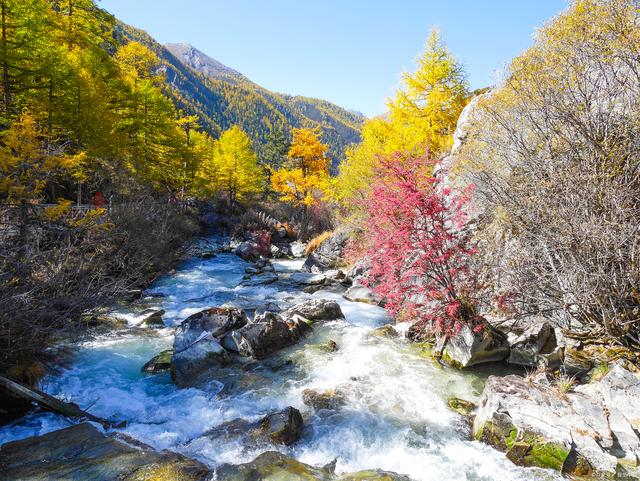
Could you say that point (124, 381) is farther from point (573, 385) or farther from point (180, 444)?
point (573, 385)

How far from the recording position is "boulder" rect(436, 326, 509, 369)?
789 cm

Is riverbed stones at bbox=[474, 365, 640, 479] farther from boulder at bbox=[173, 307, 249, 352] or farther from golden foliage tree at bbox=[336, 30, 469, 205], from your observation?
golden foliage tree at bbox=[336, 30, 469, 205]

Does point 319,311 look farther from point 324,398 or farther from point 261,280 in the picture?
point 261,280

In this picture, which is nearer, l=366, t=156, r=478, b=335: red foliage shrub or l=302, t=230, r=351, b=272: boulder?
l=366, t=156, r=478, b=335: red foliage shrub

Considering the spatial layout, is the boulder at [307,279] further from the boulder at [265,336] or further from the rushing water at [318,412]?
the boulder at [265,336]

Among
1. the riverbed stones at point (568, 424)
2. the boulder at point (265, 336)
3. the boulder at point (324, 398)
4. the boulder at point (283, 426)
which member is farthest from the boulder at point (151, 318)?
the riverbed stones at point (568, 424)

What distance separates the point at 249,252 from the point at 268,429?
1907cm

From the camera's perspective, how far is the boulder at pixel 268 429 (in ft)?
18.5

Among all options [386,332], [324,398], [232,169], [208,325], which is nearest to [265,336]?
[208,325]

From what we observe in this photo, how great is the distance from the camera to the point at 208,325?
962 cm

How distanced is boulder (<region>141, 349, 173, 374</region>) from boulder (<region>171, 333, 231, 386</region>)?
1.03ft

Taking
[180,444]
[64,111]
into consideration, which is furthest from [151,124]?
[180,444]

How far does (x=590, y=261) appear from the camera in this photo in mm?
5961

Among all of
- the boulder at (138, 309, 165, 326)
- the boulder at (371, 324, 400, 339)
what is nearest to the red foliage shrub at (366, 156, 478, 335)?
the boulder at (371, 324, 400, 339)
